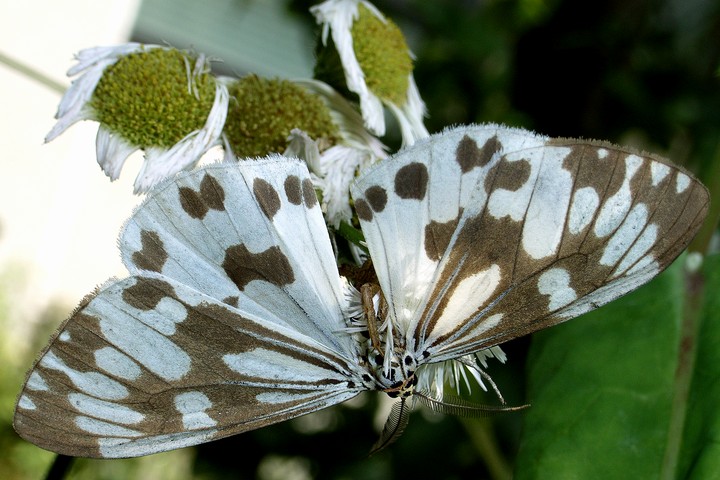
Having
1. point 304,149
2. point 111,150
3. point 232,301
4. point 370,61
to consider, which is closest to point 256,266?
point 232,301

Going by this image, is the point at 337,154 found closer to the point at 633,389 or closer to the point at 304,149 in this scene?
the point at 304,149

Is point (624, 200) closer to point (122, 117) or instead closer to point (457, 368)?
point (457, 368)

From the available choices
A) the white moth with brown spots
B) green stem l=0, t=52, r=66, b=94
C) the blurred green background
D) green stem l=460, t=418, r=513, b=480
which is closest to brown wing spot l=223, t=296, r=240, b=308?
the white moth with brown spots

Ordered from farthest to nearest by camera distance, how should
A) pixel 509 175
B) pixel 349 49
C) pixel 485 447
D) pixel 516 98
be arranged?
pixel 516 98
pixel 485 447
pixel 349 49
pixel 509 175

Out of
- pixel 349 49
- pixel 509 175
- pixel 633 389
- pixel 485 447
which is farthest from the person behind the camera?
pixel 485 447

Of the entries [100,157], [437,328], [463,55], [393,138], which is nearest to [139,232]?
[100,157]

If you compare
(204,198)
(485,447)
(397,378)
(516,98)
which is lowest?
(485,447)

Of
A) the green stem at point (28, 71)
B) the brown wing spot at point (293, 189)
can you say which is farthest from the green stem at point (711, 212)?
the green stem at point (28, 71)
